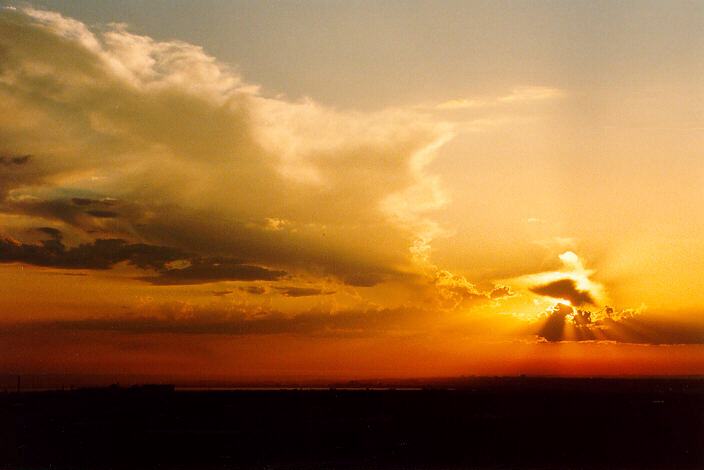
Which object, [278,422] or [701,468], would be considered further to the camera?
[278,422]

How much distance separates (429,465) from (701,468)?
22706 mm

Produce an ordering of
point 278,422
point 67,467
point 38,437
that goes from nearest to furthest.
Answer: point 67,467, point 38,437, point 278,422

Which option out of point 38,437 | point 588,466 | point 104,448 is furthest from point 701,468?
point 38,437

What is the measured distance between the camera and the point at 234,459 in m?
63.8

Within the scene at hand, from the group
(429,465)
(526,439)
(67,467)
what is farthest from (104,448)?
(526,439)

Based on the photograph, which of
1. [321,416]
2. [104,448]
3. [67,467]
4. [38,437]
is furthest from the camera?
[321,416]

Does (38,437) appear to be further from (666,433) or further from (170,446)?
(666,433)

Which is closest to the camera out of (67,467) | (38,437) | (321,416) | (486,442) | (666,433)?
(67,467)

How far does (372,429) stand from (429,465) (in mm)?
34744

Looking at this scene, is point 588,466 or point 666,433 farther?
point 666,433

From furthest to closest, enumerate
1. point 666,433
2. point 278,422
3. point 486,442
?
point 278,422
point 666,433
point 486,442

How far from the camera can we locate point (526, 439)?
81.2 meters

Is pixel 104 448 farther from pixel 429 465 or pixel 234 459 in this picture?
pixel 429 465

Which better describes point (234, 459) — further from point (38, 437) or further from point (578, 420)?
point (578, 420)
